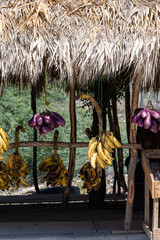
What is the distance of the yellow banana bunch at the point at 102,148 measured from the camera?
10.8ft

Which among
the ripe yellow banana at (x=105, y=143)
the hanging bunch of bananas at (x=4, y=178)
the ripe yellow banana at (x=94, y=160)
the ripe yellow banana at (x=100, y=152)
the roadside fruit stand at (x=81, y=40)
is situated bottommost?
the hanging bunch of bananas at (x=4, y=178)

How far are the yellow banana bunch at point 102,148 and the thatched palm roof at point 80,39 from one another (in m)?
0.57

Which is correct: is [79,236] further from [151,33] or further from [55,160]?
[151,33]

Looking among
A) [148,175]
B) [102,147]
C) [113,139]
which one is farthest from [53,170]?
[148,175]

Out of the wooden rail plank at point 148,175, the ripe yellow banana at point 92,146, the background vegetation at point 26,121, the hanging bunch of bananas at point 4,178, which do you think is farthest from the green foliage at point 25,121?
the ripe yellow banana at point 92,146

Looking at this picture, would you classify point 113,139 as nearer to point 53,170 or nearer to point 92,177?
point 92,177

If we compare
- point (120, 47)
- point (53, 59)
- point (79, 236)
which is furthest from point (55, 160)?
point (120, 47)

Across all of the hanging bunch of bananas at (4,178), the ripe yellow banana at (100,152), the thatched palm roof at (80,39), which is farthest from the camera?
the hanging bunch of bananas at (4,178)

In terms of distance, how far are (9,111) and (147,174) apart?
21.0 feet

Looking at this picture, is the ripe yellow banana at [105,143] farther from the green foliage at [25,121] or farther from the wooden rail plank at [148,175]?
the green foliage at [25,121]

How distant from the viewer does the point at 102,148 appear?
334 cm

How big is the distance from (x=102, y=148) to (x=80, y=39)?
964 mm

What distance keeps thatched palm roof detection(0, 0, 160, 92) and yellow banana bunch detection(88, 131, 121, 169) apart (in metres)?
0.57

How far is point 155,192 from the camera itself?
3178 mm
